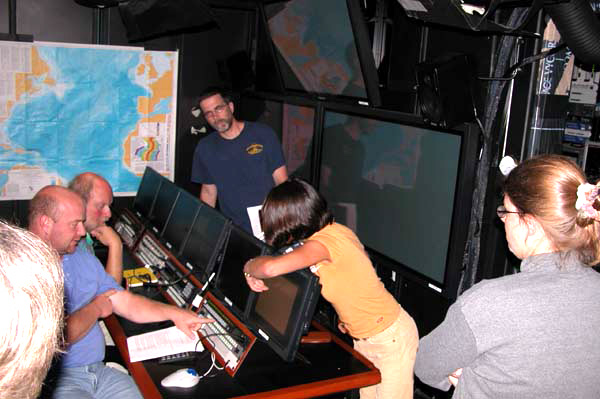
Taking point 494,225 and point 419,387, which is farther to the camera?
point 419,387

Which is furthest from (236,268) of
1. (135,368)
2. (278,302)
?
(135,368)

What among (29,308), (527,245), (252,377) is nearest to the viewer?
(29,308)

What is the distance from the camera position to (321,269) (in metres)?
2.32

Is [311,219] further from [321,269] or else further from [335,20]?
[335,20]

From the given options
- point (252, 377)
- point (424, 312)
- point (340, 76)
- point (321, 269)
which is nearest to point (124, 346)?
point (252, 377)

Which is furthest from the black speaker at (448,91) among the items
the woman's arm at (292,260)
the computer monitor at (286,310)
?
the computer monitor at (286,310)

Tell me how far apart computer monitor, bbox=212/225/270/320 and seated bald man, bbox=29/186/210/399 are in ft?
0.52

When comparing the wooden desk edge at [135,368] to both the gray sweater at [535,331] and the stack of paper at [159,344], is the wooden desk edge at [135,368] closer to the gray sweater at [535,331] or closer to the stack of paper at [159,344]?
the stack of paper at [159,344]

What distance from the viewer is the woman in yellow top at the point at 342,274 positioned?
7.54 ft

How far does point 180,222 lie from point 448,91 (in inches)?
61.6

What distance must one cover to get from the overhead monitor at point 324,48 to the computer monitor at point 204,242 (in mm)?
1141

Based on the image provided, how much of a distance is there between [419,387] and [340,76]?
1829 millimetres

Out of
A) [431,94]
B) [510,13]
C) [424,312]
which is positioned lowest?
[424,312]

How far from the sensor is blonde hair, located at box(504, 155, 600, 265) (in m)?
1.47
